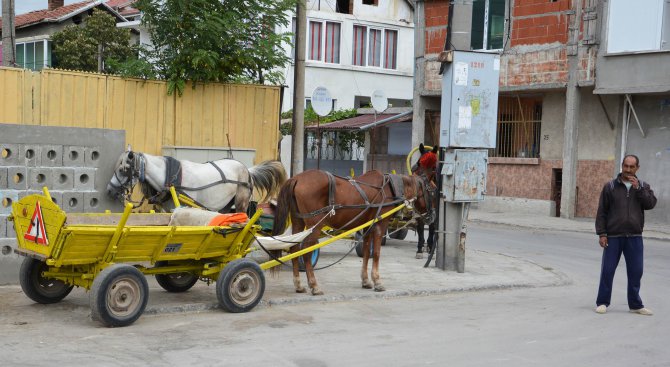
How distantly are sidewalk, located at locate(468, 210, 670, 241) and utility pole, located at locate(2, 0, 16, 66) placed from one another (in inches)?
514

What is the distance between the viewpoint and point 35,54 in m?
38.8

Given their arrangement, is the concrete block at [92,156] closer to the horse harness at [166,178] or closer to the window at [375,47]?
the horse harness at [166,178]

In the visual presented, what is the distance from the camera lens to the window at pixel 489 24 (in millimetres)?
25906

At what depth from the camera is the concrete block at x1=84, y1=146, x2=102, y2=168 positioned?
11094mm

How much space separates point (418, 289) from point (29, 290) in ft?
16.0

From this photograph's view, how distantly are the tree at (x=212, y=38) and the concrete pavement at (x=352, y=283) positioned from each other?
3070 mm

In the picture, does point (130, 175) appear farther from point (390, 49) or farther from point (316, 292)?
point (390, 49)

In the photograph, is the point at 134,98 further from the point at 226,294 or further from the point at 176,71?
the point at 226,294

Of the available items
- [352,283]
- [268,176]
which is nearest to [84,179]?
[268,176]

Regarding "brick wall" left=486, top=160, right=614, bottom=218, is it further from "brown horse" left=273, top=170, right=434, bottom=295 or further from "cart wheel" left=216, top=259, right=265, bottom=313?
"cart wheel" left=216, top=259, right=265, bottom=313

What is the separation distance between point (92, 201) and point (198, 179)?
146 cm

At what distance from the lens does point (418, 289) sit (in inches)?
432

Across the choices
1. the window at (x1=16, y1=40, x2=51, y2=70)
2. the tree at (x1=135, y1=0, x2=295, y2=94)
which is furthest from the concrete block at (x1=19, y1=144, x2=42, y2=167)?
the window at (x1=16, y1=40, x2=51, y2=70)

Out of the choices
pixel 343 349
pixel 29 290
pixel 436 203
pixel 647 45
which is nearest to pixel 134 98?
pixel 29 290
